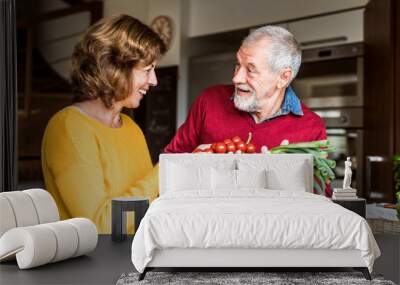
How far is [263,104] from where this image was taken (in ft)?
15.7

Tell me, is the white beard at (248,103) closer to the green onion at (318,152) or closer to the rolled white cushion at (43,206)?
the green onion at (318,152)

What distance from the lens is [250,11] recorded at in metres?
5.77

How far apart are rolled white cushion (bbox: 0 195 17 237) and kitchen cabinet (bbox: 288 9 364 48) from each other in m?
3.16

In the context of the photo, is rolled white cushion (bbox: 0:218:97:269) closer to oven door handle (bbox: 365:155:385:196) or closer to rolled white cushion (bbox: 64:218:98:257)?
rolled white cushion (bbox: 64:218:98:257)

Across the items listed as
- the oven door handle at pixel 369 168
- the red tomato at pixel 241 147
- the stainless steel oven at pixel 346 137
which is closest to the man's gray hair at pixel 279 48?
the stainless steel oven at pixel 346 137

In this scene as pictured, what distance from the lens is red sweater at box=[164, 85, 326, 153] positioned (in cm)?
475

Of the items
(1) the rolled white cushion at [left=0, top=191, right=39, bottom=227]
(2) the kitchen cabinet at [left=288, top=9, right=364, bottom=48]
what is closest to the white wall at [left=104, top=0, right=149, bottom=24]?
(2) the kitchen cabinet at [left=288, top=9, right=364, bottom=48]

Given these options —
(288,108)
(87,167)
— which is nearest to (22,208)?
(87,167)

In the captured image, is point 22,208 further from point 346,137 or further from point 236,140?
point 346,137

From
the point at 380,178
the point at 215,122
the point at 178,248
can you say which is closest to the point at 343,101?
the point at 380,178

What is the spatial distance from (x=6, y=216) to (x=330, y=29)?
10.8 feet

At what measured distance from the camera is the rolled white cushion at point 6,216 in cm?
348

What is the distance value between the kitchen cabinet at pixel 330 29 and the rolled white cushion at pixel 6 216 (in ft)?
10.4

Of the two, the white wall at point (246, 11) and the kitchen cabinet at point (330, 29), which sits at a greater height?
the white wall at point (246, 11)
